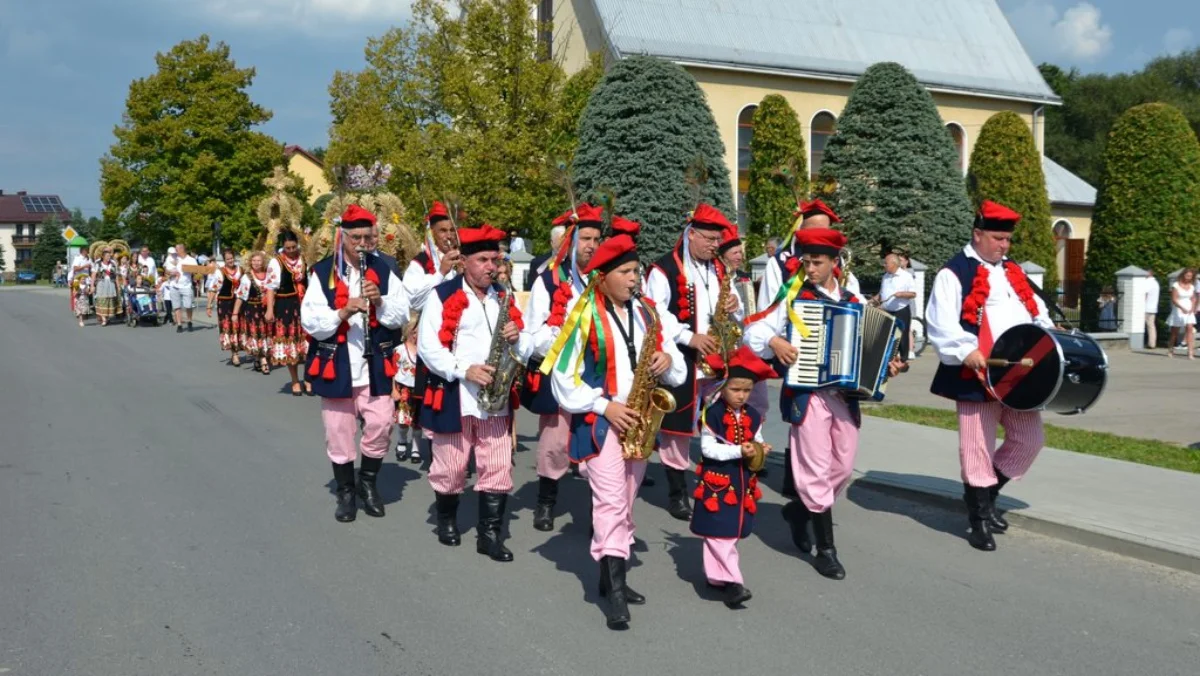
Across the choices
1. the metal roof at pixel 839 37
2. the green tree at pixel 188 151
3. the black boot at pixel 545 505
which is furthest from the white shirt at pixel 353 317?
the green tree at pixel 188 151

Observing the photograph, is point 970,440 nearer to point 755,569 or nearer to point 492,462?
point 755,569

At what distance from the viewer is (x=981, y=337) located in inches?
273

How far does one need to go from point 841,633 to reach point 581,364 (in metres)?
1.80

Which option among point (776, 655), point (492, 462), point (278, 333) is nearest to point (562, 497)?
point (492, 462)

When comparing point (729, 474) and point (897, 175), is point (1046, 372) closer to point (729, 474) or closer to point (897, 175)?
point (729, 474)

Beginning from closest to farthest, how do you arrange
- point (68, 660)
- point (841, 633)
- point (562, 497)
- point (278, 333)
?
1. point (68, 660)
2. point (841, 633)
3. point (562, 497)
4. point (278, 333)

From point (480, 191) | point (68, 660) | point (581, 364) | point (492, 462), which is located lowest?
point (68, 660)

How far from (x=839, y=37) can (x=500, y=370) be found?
3345cm

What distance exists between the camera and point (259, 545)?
6.91 metres

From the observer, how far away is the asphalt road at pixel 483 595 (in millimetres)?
5004

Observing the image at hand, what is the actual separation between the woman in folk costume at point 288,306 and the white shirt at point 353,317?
22.6 ft

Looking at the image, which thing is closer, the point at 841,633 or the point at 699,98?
the point at 841,633

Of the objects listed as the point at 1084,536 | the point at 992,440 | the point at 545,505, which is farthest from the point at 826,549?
the point at 545,505

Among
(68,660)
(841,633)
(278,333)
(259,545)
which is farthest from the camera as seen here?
(278,333)
